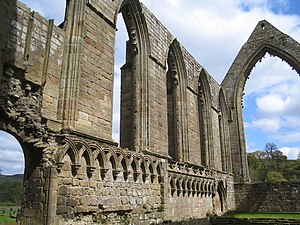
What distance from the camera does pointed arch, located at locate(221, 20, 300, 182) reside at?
16781mm

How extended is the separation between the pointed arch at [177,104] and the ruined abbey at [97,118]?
0.04 m

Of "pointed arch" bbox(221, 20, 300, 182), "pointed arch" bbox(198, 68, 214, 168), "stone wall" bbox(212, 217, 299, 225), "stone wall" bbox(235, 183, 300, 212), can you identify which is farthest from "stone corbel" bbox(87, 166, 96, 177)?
"pointed arch" bbox(221, 20, 300, 182)

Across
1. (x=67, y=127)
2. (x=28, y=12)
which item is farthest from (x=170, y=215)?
(x=28, y=12)

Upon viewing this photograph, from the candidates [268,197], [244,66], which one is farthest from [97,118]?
[244,66]

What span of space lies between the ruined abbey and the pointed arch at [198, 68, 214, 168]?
167 cm

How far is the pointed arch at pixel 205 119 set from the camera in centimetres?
1370

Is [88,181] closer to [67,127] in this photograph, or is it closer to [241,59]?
[67,127]

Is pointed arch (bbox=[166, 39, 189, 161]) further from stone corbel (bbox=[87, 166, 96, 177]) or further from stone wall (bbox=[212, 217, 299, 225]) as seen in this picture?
stone corbel (bbox=[87, 166, 96, 177])

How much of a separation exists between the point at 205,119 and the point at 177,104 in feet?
10.8

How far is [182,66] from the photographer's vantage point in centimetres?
1162

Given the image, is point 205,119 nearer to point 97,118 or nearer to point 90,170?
point 97,118

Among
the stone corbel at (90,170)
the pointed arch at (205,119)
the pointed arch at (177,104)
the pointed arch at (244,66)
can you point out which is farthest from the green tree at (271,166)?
the stone corbel at (90,170)

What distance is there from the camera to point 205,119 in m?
14.1

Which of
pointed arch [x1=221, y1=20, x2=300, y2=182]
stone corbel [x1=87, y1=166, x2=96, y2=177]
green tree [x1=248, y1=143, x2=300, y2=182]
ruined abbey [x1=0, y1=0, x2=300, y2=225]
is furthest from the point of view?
green tree [x1=248, y1=143, x2=300, y2=182]
